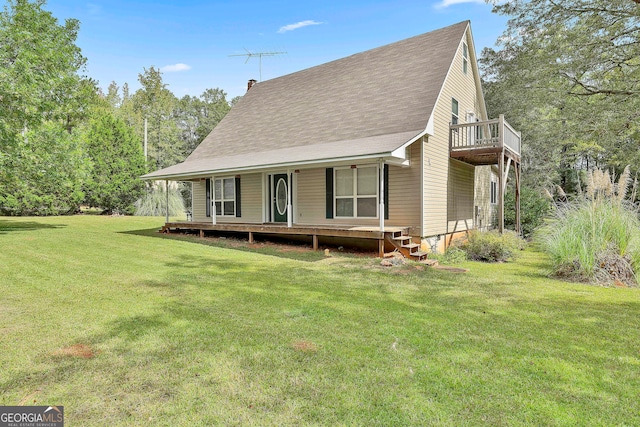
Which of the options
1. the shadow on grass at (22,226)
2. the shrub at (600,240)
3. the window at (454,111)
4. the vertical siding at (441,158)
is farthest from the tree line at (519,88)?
the window at (454,111)

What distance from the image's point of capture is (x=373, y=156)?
27.4 ft

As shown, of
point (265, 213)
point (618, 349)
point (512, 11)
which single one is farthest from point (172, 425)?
point (512, 11)

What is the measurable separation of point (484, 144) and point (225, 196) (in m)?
9.88

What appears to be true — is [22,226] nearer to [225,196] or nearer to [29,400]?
[225,196]

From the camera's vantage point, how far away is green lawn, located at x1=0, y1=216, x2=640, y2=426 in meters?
2.45

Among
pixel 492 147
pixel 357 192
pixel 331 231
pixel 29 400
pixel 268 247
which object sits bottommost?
pixel 29 400

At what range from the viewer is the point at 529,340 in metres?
3.72

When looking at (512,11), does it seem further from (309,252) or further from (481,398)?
(481,398)

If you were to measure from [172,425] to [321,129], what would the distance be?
11.2 metres

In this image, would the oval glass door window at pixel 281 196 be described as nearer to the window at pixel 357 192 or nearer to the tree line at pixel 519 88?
the window at pixel 357 192

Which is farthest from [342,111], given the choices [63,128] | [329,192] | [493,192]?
[63,128]

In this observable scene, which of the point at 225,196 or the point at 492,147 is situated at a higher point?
the point at 492,147

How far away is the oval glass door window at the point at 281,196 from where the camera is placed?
12617mm

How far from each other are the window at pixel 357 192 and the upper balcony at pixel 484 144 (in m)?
3.24
